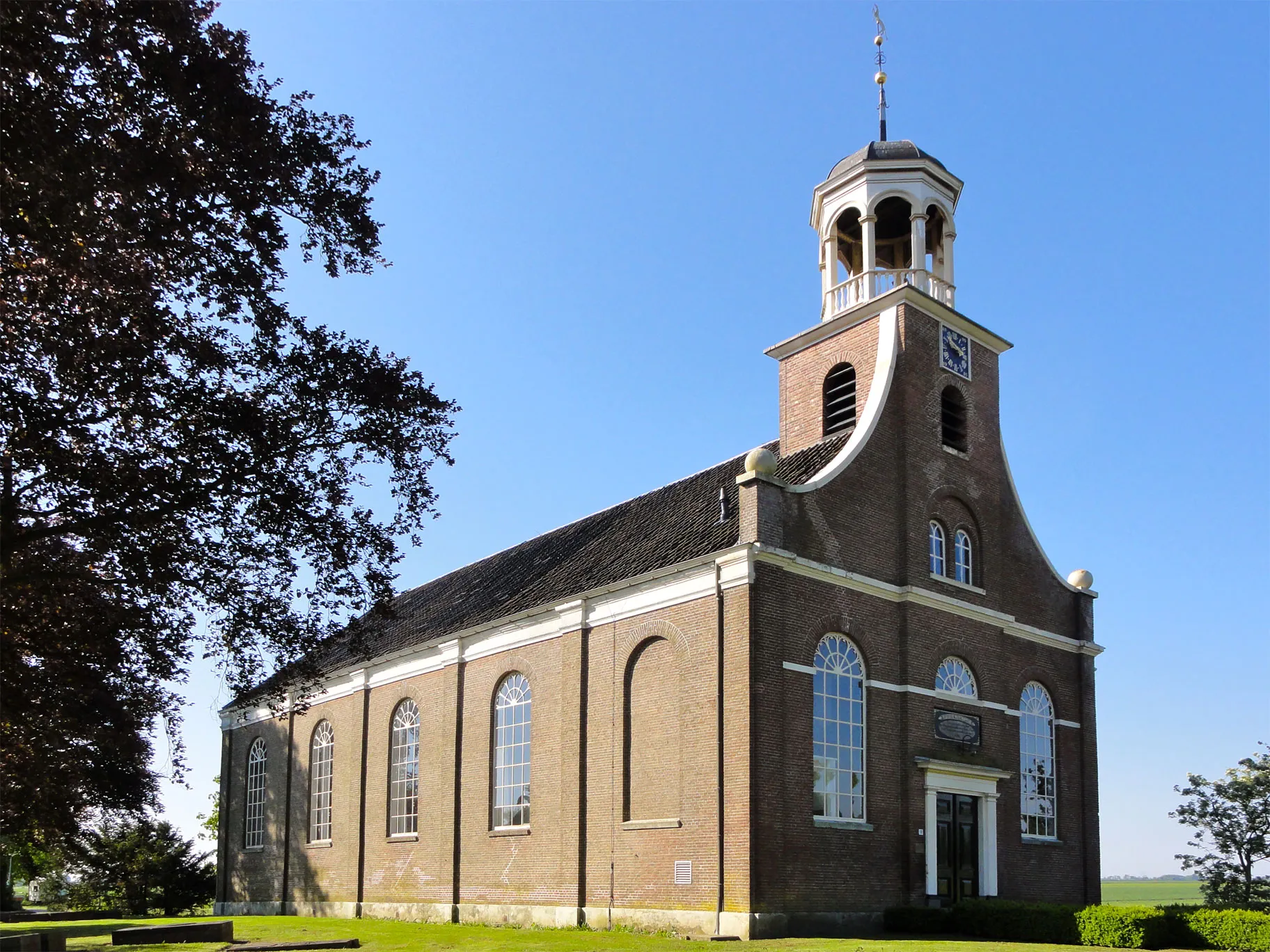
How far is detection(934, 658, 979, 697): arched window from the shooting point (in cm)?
2711

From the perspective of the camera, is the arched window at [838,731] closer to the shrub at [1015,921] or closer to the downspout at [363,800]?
the shrub at [1015,921]

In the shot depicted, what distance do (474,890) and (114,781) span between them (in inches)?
354

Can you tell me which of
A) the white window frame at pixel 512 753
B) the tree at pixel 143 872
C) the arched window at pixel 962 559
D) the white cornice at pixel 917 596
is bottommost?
the tree at pixel 143 872

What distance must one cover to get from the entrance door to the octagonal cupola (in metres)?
11.9

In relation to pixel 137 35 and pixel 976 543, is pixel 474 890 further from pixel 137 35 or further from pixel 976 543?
pixel 137 35

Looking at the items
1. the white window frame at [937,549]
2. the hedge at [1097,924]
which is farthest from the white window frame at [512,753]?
the white window frame at [937,549]

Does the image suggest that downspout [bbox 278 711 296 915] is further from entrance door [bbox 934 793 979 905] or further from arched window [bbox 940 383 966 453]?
arched window [bbox 940 383 966 453]

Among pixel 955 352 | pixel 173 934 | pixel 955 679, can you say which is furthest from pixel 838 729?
pixel 173 934

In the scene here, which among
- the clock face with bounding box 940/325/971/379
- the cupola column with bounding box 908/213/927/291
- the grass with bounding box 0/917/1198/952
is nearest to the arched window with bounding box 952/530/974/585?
the clock face with bounding box 940/325/971/379

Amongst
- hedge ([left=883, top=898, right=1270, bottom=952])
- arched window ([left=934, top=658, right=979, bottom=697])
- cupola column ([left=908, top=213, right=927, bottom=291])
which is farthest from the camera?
cupola column ([left=908, top=213, right=927, bottom=291])

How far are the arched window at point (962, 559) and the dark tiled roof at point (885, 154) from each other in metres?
9.45

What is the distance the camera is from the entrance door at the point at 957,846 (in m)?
26.0

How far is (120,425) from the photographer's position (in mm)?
13984

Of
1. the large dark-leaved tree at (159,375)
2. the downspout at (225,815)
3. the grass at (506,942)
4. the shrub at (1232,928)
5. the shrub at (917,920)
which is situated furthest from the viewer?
the downspout at (225,815)
